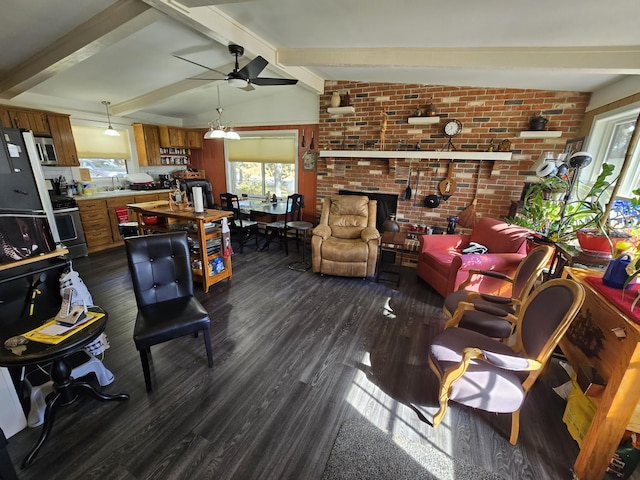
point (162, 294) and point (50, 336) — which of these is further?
point (162, 294)

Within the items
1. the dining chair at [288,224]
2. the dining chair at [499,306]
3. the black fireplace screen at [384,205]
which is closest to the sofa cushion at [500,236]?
the dining chair at [499,306]

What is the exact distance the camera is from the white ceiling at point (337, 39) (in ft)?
6.10

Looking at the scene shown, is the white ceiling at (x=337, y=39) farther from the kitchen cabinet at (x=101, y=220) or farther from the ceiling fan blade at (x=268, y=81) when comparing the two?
the kitchen cabinet at (x=101, y=220)

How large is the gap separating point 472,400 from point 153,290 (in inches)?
89.3

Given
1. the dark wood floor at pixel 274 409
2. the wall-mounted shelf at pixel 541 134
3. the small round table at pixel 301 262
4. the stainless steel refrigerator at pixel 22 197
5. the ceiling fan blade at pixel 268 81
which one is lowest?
the dark wood floor at pixel 274 409

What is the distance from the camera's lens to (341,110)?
4.19m

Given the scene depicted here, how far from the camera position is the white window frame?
2314 millimetres

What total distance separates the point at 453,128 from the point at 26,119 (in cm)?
613

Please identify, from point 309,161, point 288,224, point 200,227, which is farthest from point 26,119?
point 309,161

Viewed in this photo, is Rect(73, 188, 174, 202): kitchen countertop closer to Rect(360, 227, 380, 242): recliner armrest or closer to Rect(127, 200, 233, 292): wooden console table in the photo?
Rect(127, 200, 233, 292): wooden console table

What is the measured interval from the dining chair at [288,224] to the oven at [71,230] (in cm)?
291

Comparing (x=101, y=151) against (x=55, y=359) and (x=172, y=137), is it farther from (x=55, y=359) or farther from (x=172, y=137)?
(x=55, y=359)

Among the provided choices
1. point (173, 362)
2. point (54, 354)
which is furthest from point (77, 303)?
point (173, 362)

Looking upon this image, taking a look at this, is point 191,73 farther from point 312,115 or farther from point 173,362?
point 173,362
